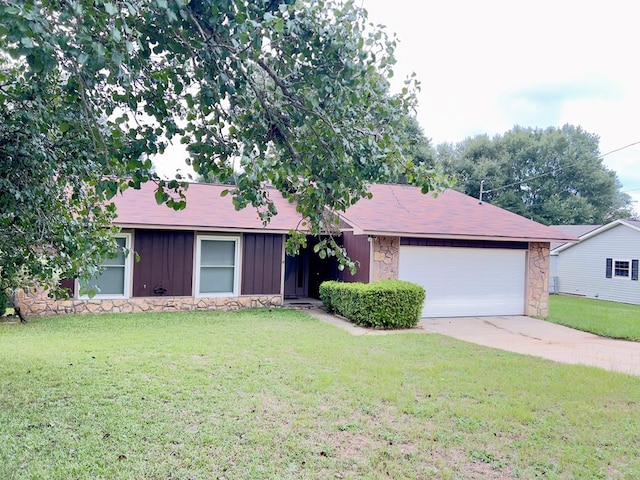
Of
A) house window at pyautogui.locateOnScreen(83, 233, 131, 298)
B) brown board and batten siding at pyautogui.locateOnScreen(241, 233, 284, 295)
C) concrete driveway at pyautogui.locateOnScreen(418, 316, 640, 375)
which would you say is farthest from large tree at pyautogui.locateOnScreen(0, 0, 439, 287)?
brown board and batten siding at pyautogui.locateOnScreen(241, 233, 284, 295)

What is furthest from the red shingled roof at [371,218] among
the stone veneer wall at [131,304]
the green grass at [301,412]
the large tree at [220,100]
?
the large tree at [220,100]

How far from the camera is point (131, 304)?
10.7 m

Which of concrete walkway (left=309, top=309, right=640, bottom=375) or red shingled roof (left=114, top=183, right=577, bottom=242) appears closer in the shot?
concrete walkway (left=309, top=309, right=640, bottom=375)

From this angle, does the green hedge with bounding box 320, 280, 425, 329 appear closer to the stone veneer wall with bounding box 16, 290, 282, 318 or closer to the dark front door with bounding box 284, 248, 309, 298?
the stone veneer wall with bounding box 16, 290, 282, 318

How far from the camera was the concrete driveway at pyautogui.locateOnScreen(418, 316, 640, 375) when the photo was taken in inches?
291

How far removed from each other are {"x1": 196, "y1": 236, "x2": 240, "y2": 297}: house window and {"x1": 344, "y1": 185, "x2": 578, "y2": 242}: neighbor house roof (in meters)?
3.24

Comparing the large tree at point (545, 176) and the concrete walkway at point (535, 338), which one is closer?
the concrete walkway at point (535, 338)

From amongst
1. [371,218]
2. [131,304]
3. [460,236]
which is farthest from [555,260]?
[131,304]

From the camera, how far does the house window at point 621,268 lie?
62.3 feet

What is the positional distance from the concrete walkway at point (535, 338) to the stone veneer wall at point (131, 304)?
5.54 feet

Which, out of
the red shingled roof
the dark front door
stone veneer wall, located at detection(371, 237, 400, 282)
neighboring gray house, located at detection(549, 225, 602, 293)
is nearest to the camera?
the red shingled roof

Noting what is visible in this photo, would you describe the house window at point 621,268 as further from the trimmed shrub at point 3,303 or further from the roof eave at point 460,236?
the trimmed shrub at point 3,303

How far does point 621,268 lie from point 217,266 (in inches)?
689

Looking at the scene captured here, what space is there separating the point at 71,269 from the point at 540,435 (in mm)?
4427
